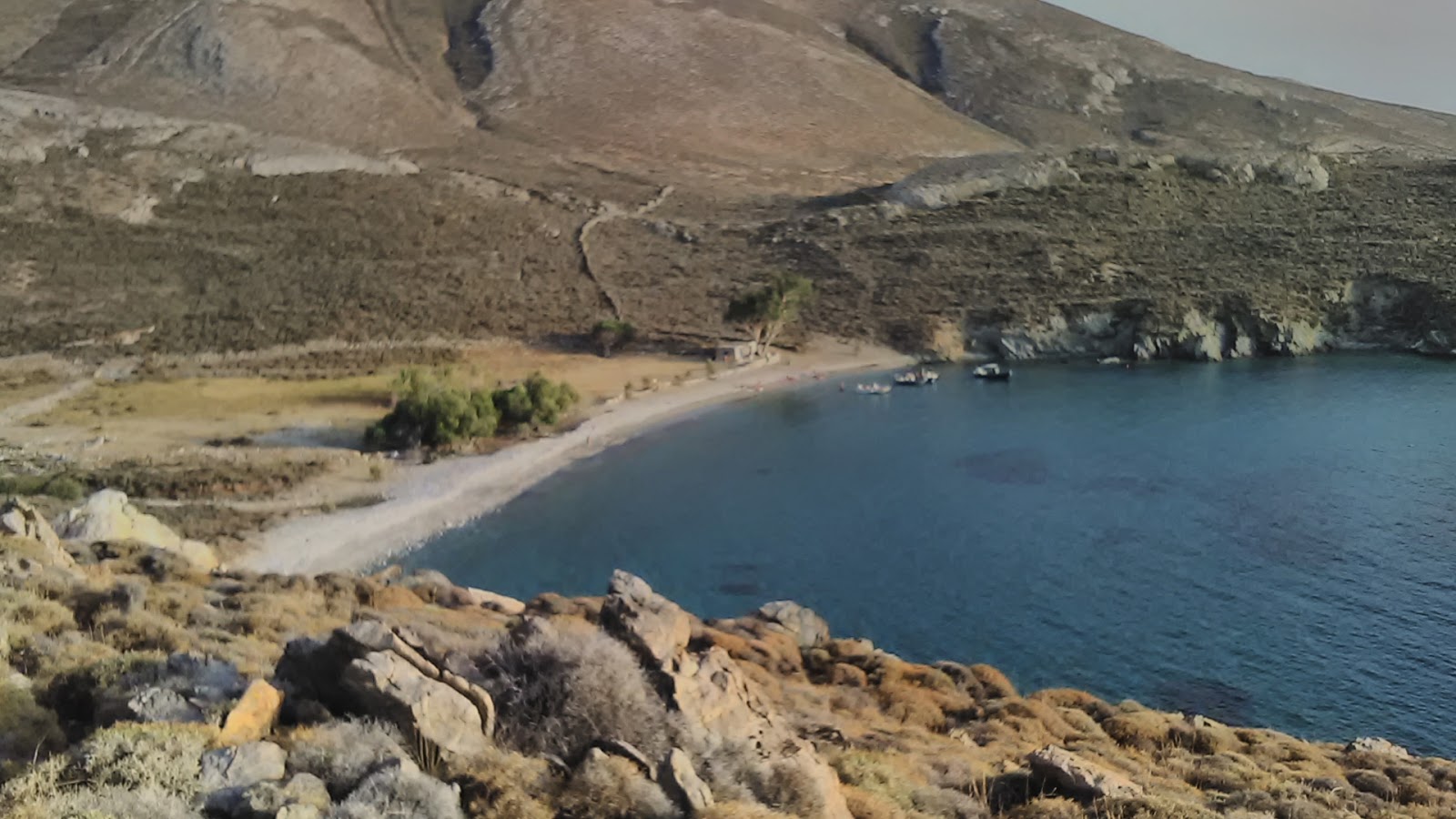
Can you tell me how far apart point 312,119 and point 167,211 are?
136ft

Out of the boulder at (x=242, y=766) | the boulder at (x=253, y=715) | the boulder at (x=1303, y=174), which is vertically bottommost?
the boulder at (x=253, y=715)

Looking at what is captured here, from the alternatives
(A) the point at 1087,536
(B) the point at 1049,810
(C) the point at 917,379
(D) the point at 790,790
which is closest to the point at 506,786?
(D) the point at 790,790

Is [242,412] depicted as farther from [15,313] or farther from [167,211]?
[167,211]

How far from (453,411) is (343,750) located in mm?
36032

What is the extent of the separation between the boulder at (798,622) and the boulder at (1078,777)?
38.9 feet

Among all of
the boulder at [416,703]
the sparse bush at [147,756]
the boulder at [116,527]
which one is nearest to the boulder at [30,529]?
the boulder at [116,527]

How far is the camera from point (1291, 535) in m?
34.0

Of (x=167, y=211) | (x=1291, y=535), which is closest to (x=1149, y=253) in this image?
(x=1291, y=535)

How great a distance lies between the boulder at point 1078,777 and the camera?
12.0m

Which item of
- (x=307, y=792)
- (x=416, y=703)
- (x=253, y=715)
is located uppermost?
(x=416, y=703)

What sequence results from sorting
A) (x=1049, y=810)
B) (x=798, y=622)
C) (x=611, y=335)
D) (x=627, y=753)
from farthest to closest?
(x=611, y=335) < (x=798, y=622) < (x=1049, y=810) < (x=627, y=753)

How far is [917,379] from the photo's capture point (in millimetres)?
62688

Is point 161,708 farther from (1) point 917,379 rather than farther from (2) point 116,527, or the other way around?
(1) point 917,379

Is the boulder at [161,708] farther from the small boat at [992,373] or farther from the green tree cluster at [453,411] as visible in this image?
the small boat at [992,373]
